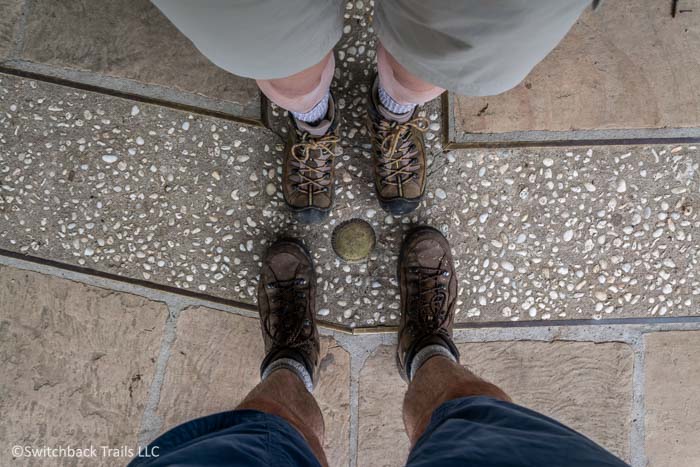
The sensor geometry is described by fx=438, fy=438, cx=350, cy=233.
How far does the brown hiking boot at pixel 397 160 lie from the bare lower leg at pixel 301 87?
23 cm

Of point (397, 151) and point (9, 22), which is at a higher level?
point (9, 22)

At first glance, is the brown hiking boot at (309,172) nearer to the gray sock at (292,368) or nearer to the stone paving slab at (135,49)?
the stone paving slab at (135,49)

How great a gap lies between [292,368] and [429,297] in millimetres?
431

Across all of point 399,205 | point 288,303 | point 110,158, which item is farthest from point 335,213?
point 110,158

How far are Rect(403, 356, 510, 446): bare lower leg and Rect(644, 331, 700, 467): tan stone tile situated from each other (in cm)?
69

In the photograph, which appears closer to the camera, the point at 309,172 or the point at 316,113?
the point at 316,113

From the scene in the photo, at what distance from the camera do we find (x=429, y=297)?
4.14ft

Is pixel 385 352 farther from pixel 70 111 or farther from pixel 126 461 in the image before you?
pixel 70 111

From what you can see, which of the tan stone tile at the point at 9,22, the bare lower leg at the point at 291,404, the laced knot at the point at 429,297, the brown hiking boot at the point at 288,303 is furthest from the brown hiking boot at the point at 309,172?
the tan stone tile at the point at 9,22

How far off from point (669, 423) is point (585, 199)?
2.47ft

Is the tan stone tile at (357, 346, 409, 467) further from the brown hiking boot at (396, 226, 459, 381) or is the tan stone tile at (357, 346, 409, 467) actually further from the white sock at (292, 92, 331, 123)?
the white sock at (292, 92, 331, 123)

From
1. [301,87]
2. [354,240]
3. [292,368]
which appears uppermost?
[301,87]

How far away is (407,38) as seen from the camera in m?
0.75

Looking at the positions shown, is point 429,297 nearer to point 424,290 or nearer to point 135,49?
point 424,290
